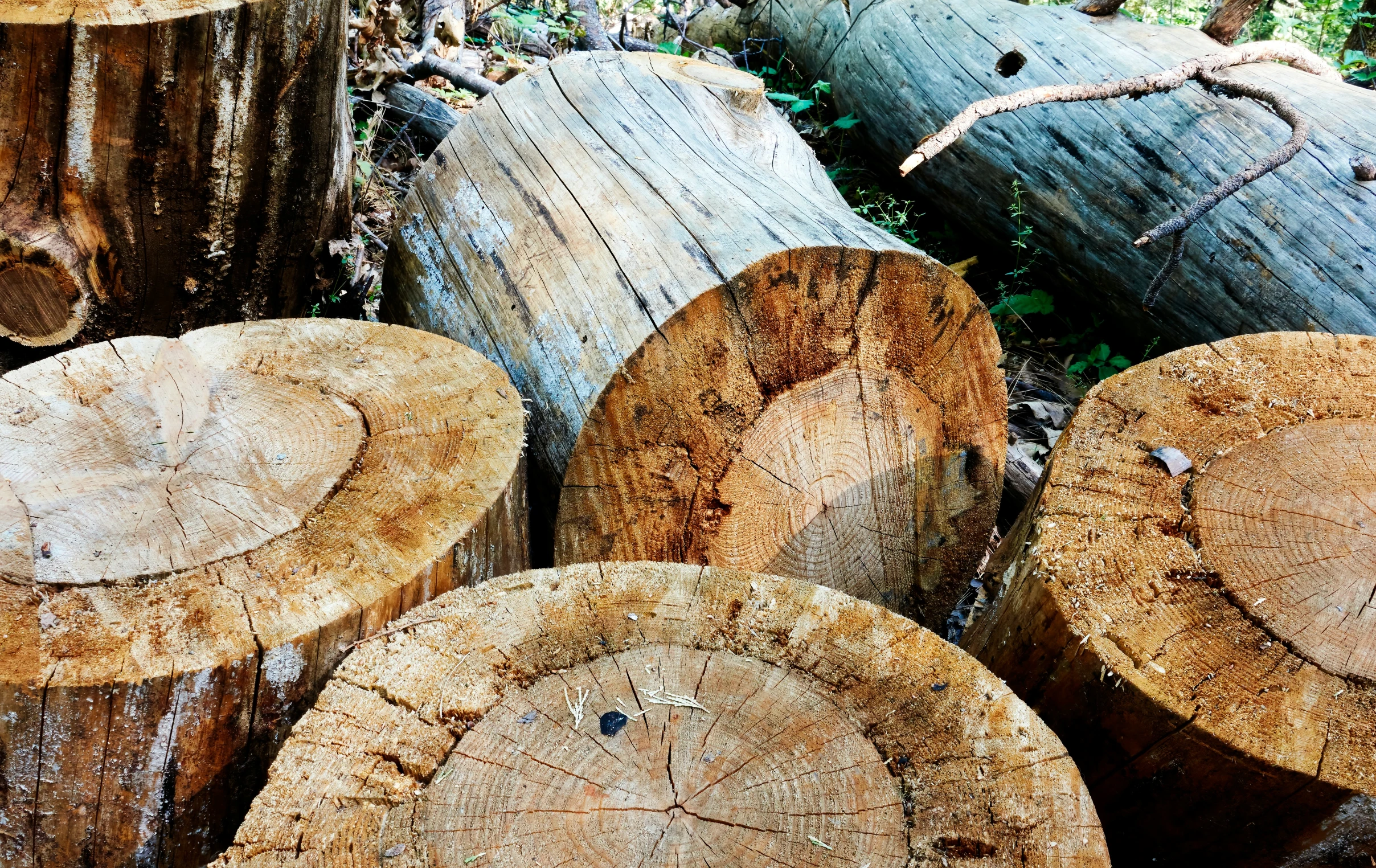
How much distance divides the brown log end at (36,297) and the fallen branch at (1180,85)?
244 centimetres

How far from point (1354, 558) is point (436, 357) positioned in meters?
2.09

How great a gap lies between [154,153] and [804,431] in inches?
80.3

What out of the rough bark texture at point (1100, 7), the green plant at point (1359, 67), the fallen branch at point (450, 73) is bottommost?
the fallen branch at point (450, 73)

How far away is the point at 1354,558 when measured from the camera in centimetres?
192

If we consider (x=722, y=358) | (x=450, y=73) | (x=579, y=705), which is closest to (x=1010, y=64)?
(x=722, y=358)

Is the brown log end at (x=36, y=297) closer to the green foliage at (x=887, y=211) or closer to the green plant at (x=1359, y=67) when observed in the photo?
the green foliage at (x=887, y=211)

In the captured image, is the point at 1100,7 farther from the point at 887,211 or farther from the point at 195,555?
the point at 195,555

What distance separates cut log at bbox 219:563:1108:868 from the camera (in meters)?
1.41

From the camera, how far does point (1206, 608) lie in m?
1.88

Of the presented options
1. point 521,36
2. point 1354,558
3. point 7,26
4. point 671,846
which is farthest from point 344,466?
point 521,36

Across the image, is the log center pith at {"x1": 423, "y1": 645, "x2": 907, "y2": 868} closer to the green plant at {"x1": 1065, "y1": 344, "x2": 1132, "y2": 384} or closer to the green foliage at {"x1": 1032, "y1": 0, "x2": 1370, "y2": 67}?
the green plant at {"x1": 1065, "y1": 344, "x2": 1132, "y2": 384}

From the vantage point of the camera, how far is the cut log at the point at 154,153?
2.58 meters

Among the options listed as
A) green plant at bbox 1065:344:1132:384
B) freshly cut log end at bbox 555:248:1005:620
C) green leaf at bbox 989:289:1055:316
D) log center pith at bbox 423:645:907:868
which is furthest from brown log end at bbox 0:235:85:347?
green plant at bbox 1065:344:1132:384

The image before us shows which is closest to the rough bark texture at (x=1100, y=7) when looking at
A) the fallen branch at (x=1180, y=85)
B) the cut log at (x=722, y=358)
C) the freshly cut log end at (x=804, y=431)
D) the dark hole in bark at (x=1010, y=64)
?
the dark hole in bark at (x=1010, y=64)
